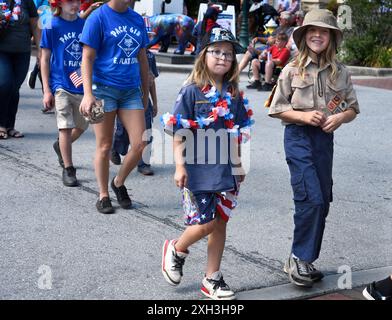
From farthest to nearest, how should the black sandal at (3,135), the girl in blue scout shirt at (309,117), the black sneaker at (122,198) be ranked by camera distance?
the black sandal at (3,135), the black sneaker at (122,198), the girl in blue scout shirt at (309,117)

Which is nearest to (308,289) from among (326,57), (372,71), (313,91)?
(313,91)

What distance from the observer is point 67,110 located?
7344 mm

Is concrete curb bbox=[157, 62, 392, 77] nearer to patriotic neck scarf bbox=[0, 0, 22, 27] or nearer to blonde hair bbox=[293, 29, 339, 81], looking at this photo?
patriotic neck scarf bbox=[0, 0, 22, 27]

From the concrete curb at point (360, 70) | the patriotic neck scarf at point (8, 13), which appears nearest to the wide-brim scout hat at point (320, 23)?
the patriotic neck scarf at point (8, 13)

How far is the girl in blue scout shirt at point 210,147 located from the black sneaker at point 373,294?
0.79 metres

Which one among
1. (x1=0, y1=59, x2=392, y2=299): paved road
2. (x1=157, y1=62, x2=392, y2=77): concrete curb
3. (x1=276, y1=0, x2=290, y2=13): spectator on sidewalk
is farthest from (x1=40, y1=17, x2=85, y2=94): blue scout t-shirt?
(x1=276, y1=0, x2=290, y2=13): spectator on sidewalk

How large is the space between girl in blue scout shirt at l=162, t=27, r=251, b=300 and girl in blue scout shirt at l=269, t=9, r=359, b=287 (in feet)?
1.30

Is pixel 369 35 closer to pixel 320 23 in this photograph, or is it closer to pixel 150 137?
pixel 150 137

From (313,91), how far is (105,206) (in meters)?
2.25

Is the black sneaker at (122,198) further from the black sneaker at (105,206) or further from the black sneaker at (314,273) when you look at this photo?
the black sneaker at (314,273)

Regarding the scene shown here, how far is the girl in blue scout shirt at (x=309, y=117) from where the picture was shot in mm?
4902

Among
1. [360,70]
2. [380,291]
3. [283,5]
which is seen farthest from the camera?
[283,5]
